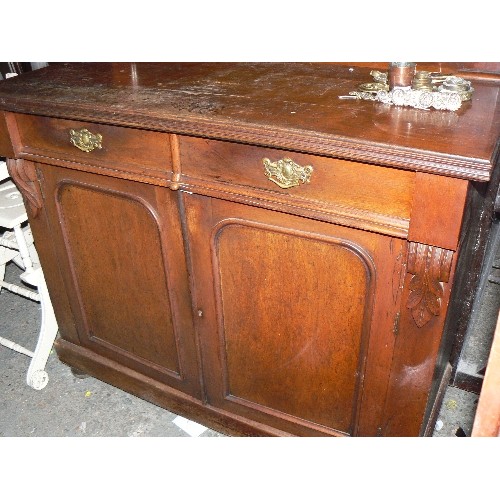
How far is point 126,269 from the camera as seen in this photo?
5.97 ft

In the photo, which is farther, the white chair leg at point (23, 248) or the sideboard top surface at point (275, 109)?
the white chair leg at point (23, 248)

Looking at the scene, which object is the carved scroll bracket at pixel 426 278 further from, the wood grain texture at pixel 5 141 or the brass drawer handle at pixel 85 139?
the wood grain texture at pixel 5 141

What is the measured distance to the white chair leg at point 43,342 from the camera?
2264 millimetres

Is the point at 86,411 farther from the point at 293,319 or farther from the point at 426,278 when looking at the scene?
the point at 426,278

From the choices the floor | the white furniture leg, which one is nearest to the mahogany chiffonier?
the floor

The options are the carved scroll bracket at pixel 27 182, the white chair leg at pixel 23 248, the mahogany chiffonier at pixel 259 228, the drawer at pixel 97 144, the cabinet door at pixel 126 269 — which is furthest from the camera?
the white chair leg at pixel 23 248

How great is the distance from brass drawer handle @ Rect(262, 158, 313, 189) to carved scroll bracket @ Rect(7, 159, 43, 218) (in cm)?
92

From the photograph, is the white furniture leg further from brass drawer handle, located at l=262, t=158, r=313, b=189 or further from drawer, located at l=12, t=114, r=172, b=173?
brass drawer handle, located at l=262, t=158, r=313, b=189

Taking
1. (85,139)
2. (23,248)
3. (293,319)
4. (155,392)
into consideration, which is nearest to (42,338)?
(23,248)

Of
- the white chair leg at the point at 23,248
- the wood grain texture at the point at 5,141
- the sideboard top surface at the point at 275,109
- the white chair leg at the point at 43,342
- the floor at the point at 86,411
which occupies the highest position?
the sideboard top surface at the point at 275,109

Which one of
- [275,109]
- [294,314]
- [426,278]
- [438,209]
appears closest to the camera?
[438,209]

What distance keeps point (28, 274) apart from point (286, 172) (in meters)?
1.38

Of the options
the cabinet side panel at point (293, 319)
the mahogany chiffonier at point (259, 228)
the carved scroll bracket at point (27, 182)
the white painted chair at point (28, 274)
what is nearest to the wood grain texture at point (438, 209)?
the mahogany chiffonier at point (259, 228)

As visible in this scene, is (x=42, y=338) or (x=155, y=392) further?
(x=42, y=338)
